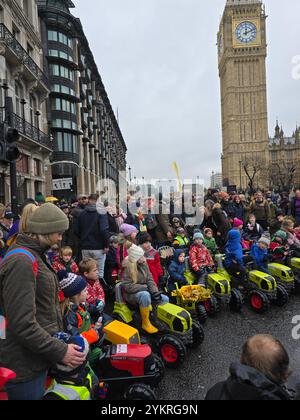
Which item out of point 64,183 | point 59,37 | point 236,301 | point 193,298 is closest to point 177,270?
point 193,298

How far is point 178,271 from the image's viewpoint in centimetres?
549

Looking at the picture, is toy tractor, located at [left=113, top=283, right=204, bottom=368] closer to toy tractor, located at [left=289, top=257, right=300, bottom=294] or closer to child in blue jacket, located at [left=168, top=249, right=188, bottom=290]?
child in blue jacket, located at [left=168, top=249, right=188, bottom=290]

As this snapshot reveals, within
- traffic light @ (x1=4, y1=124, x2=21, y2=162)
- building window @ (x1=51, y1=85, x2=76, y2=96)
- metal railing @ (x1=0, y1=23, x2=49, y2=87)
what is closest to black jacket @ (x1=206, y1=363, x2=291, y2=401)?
traffic light @ (x1=4, y1=124, x2=21, y2=162)

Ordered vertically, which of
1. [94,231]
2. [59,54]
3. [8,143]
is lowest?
[94,231]

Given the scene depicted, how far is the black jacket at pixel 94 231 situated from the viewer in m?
5.73

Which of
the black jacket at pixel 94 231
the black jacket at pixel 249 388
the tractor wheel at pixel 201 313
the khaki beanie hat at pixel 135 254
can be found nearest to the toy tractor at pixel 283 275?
the tractor wheel at pixel 201 313

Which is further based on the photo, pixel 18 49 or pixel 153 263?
pixel 18 49

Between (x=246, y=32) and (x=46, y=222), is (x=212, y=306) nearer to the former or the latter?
(x=46, y=222)

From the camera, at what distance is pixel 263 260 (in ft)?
19.8

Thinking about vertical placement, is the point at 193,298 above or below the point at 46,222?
below

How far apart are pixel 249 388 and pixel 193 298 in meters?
3.17

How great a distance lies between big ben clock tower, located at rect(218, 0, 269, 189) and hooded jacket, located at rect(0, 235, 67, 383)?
86334 millimetres

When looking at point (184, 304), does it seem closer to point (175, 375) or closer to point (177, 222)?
point (175, 375)

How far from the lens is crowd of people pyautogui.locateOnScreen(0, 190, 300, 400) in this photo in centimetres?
175
